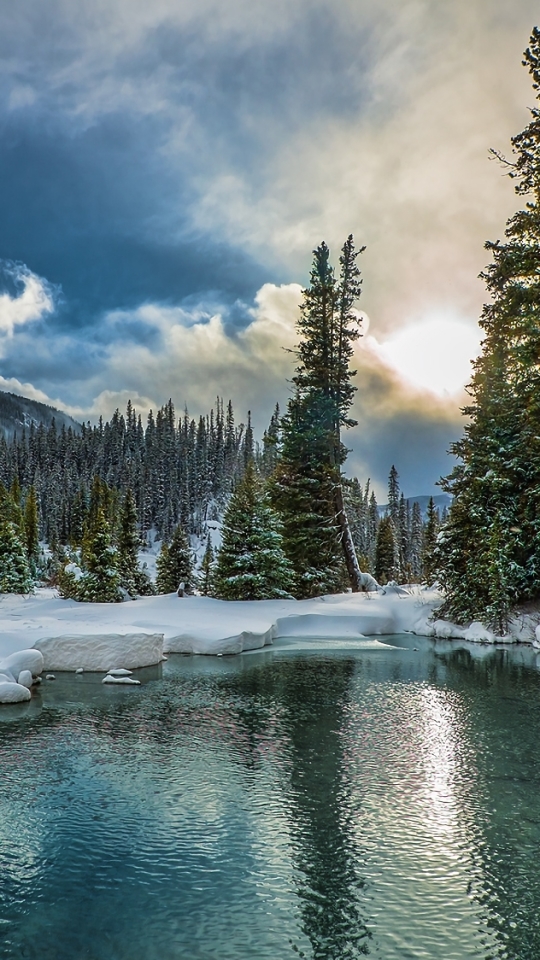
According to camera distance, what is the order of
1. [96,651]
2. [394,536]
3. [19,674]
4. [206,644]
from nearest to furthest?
[19,674] → [96,651] → [206,644] → [394,536]

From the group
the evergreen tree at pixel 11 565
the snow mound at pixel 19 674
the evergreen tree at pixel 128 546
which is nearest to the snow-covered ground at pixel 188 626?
the snow mound at pixel 19 674

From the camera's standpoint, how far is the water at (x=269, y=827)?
566cm

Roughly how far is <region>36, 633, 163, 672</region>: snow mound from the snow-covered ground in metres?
0.03

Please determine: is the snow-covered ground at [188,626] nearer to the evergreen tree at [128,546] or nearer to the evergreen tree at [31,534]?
the evergreen tree at [128,546]

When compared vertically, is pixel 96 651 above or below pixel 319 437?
below

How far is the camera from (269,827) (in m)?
→ 7.85

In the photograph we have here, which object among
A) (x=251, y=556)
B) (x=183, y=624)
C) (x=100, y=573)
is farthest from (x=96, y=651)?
(x=100, y=573)

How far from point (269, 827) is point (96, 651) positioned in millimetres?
11588

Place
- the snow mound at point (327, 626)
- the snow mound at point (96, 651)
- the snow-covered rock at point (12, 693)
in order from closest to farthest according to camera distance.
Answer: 1. the snow-covered rock at point (12, 693)
2. the snow mound at point (96, 651)
3. the snow mound at point (327, 626)

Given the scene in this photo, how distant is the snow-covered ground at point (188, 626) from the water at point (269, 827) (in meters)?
3.34

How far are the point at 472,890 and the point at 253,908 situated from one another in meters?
2.41

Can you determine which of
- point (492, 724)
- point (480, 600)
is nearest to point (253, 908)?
point (492, 724)

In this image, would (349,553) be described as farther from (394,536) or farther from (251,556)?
(394,536)

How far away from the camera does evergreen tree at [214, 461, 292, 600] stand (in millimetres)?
30094
